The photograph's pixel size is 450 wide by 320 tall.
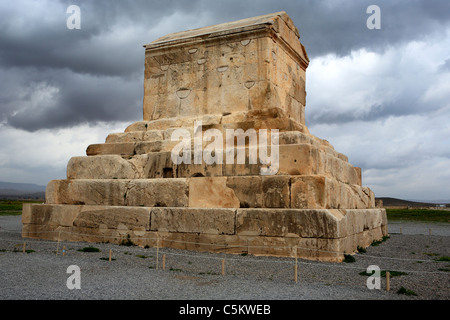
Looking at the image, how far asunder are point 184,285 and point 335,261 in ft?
10.3

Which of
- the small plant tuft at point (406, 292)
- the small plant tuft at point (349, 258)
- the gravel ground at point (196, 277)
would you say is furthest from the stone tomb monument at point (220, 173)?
the small plant tuft at point (406, 292)

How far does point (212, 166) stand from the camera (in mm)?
8898

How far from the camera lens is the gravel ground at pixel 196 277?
17.0 feet

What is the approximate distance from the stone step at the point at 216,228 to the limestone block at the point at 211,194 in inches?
8.8

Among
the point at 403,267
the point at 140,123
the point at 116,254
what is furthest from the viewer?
the point at 140,123

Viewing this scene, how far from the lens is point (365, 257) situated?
26.7 ft

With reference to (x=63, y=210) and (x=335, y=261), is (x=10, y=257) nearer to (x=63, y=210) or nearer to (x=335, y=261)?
(x=63, y=210)

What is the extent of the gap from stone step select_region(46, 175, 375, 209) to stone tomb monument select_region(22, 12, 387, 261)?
23mm

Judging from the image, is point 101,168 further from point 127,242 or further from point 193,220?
point 193,220

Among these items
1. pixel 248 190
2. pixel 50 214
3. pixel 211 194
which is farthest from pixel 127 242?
pixel 248 190

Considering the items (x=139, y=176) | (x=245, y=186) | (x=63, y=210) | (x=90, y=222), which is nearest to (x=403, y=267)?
(x=245, y=186)

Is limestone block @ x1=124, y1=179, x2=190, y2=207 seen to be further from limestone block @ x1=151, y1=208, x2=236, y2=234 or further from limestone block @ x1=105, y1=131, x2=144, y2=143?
limestone block @ x1=105, y1=131, x2=144, y2=143

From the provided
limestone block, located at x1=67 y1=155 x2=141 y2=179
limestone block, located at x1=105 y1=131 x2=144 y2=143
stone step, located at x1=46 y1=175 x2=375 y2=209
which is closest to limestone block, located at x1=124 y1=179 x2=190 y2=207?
stone step, located at x1=46 y1=175 x2=375 y2=209

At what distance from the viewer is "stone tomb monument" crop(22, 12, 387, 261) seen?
7914mm
